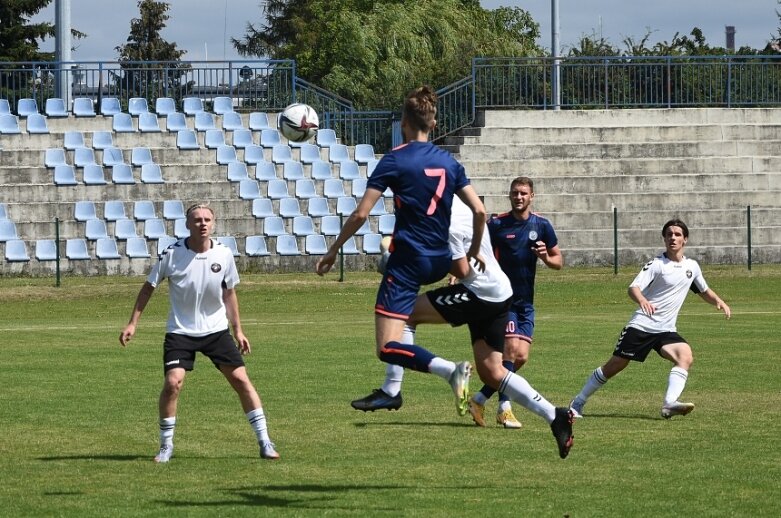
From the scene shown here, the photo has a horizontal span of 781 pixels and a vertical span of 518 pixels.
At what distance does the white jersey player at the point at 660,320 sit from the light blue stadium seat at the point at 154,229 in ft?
72.7

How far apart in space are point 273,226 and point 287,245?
2.17 feet

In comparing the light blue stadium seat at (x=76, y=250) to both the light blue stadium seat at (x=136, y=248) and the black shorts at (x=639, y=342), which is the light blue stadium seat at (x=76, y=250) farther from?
the black shorts at (x=639, y=342)

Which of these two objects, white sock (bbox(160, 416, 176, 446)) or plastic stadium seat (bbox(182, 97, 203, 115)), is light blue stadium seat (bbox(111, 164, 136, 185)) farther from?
white sock (bbox(160, 416, 176, 446))

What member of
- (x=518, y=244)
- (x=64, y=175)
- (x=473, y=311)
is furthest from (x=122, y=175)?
(x=473, y=311)

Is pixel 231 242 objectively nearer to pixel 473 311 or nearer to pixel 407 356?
pixel 473 311

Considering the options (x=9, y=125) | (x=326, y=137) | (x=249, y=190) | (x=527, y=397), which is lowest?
(x=527, y=397)

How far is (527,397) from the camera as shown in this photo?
8.86 metres

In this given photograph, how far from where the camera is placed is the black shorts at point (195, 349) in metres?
9.81

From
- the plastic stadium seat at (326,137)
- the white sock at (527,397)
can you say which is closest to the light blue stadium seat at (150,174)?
the plastic stadium seat at (326,137)

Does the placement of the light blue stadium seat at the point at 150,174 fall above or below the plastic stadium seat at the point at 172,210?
above

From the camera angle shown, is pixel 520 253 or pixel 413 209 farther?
pixel 520 253

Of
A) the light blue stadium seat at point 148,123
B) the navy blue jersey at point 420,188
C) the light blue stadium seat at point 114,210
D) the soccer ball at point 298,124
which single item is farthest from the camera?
the light blue stadium seat at point 148,123

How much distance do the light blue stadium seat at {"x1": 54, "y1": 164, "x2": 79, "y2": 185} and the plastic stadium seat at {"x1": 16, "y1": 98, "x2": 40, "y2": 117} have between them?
1.98 metres

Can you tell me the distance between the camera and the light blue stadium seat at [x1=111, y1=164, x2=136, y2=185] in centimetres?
3434
